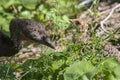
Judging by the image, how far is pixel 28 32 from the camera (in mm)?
4773

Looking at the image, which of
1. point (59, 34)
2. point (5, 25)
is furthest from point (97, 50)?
point (5, 25)

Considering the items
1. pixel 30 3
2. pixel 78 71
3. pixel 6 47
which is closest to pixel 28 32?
pixel 6 47

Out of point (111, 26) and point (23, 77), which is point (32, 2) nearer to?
point (111, 26)

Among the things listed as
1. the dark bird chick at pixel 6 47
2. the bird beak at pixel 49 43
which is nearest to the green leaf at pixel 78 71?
the bird beak at pixel 49 43

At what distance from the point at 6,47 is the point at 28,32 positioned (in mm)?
512

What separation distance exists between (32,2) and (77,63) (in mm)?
3130

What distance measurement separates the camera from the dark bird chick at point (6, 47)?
513cm

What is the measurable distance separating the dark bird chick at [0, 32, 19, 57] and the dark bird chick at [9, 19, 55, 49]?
2.4 inches

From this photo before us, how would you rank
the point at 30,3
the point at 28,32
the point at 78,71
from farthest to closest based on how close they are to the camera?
the point at 30,3 < the point at 28,32 < the point at 78,71

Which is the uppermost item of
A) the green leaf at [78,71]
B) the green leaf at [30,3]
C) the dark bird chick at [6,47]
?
the green leaf at [78,71]

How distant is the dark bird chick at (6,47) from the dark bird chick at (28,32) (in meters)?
0.06

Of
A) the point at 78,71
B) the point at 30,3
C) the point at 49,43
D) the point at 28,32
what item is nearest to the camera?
the point at 78,71

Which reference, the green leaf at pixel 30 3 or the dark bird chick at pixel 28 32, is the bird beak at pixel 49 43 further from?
the green leaf at pixel 30 3

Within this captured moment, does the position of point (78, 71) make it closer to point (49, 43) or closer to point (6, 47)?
point (49, 43)
